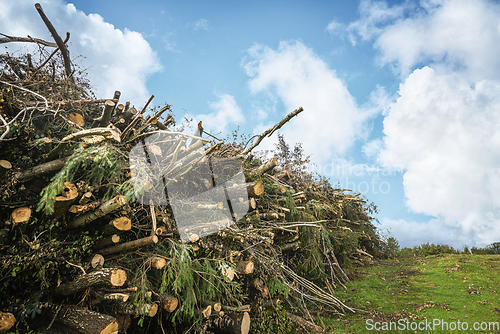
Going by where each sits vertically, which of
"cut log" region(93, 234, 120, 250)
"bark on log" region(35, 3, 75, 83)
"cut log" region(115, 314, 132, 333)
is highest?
"bark on log" region(35, 3, 75, 83)

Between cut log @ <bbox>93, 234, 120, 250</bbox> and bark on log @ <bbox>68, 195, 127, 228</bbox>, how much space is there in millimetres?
312

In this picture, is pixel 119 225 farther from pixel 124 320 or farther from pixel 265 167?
pixel 265 167

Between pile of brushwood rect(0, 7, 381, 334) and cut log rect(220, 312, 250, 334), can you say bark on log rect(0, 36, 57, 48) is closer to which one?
pile of brushwood rect(0, 7, 381, 334)

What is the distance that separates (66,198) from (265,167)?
2942 millimetres

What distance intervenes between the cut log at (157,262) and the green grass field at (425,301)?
287 cm

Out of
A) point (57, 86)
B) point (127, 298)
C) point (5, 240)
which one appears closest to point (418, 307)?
point (127, 298)

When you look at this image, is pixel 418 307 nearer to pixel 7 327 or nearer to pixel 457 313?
pixel 457 313

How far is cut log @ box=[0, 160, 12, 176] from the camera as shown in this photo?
300 cm

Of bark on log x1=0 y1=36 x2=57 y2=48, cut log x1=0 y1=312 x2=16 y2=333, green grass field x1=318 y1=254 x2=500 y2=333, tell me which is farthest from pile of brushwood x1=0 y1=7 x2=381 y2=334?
green grass field x1=318 y1=254 x2=500 y2=333

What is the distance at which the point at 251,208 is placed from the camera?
181 inches

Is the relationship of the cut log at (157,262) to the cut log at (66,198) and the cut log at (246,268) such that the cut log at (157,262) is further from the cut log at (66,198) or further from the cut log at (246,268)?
the cut log at (246,268)

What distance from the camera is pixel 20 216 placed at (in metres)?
2.90

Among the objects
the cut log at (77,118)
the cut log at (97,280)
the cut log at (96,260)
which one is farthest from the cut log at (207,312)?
the cut log at (77,118)

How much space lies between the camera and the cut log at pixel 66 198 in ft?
9.25
